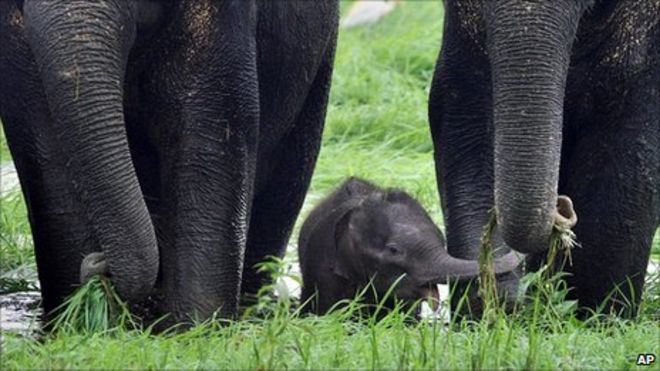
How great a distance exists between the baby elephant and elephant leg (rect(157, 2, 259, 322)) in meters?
0.71

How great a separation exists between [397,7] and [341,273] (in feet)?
38.1

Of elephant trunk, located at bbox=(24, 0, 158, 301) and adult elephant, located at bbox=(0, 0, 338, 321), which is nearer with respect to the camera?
elephant trunk, located at bbox=(24, 0, 158, 301)

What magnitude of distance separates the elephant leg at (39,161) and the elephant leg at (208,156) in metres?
0.38

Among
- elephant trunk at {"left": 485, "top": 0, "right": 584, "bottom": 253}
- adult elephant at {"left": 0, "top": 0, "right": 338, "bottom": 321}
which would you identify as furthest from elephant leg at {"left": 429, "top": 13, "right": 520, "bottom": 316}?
elephant trunk at {"left": 485, "top": 0, "right": 584, "bottom": 253}

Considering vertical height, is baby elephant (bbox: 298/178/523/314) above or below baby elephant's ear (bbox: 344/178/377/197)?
below

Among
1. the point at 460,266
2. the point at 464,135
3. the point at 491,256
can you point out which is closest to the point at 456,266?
the point at 460,266

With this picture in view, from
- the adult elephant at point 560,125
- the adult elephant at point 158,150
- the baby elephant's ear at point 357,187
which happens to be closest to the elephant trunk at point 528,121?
the adult elephant at point 560,125

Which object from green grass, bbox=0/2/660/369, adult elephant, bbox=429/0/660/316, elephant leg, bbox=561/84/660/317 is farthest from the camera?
elephant leg, bbox=561/84/660/317

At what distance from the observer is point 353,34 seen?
20109 mm

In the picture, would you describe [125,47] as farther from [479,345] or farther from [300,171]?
[300,171]

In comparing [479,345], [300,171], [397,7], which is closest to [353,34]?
[397,7]

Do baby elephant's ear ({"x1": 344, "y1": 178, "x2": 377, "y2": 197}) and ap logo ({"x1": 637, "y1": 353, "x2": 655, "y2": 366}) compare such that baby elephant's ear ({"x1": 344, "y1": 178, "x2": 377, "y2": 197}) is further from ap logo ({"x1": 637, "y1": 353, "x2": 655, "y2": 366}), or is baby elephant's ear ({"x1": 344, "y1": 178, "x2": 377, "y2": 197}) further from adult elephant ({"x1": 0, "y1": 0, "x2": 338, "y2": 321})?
ap logo ({"x1": 637, "y1": 353, "x2": 655, "y2": 366})

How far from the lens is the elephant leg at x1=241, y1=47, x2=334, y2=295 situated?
35.8 feet

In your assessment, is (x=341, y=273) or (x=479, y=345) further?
(x=341, y=273)
